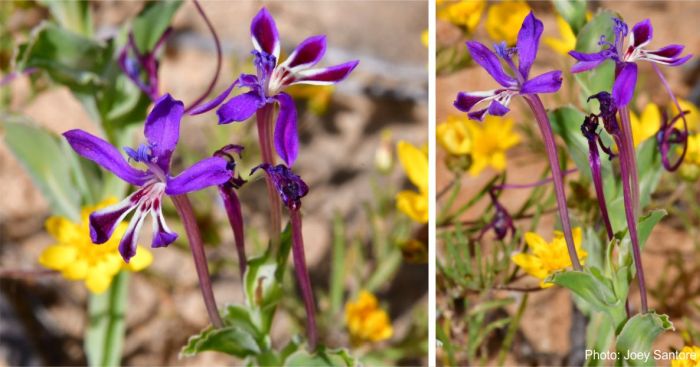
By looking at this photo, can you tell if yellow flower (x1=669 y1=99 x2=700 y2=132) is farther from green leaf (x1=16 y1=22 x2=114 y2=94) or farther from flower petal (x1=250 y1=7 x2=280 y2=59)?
green leaf (x1=16 y1=22 x2=114 y2=94)

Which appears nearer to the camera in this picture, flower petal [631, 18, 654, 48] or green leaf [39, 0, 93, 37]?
flower petal [631, 18, 654, 48]

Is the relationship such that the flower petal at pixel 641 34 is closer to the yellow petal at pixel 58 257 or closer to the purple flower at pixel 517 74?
the purple flower at pixel 517 74

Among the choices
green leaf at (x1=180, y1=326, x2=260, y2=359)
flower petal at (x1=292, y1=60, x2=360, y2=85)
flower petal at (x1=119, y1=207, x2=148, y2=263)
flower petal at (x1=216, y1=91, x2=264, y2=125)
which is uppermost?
flower petal at (x1=292, y1=60, x2=360, y2=85)

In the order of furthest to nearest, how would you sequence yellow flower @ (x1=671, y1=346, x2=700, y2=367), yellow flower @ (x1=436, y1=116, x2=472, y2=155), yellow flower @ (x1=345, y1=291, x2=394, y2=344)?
yellow flower @ (x1=345, y1=291, x2=394, y2=344) → yellow flower @ (x1=436, y1=116, x2=472, y2=155) → yellow flower @ (x1=671, y1=346, x2=700, y2=367)

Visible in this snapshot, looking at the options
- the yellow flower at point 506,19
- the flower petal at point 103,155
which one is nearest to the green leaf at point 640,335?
the yellow flower at point 506,19

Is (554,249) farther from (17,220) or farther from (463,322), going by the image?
(17,220)

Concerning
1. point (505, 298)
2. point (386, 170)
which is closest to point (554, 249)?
point (505, 298)

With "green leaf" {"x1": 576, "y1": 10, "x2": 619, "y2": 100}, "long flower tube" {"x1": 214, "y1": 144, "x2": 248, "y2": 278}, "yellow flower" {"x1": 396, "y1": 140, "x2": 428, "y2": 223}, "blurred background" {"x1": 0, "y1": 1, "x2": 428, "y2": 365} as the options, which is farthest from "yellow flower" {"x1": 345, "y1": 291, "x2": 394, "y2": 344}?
"green leaf" {"x1": 576, "y1": 10, "x2": 619, "y2": 100}
